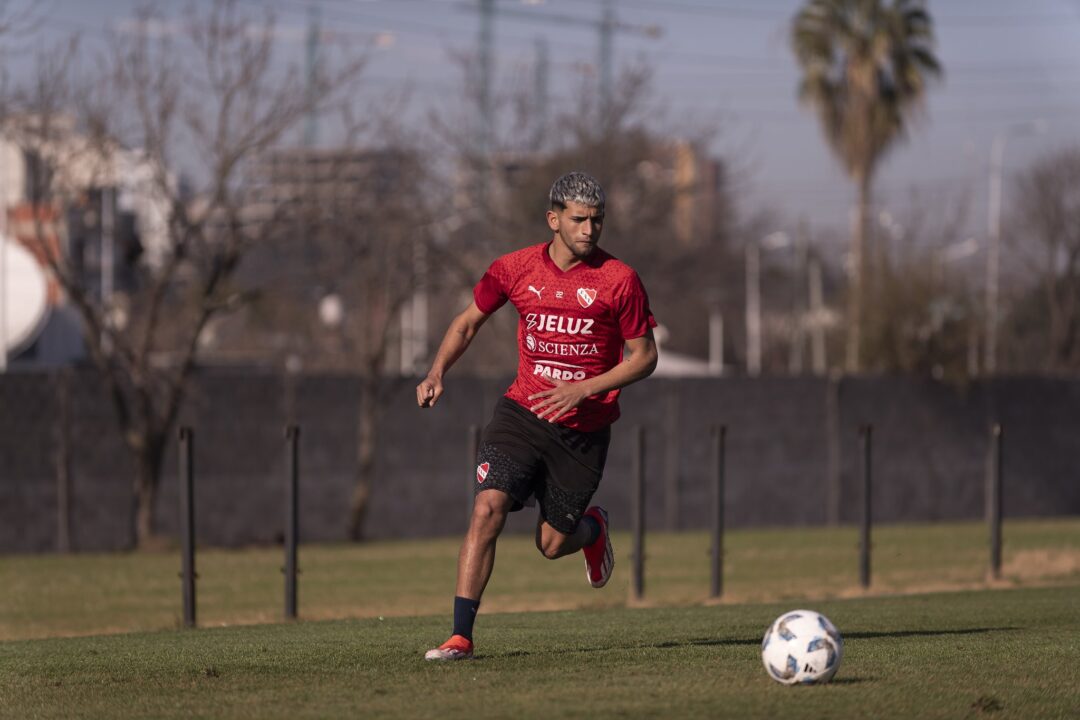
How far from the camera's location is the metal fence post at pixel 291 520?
40.7 feet

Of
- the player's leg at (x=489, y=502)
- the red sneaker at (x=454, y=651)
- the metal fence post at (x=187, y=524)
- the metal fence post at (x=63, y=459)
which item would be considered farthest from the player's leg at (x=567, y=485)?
the metal fence post at (x=63, y=459)

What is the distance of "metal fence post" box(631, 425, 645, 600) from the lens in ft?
45.8

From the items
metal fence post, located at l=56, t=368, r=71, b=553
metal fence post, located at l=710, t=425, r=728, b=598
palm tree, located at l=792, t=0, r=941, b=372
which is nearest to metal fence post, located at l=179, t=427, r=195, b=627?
metal fence post, located at l=710, t=425, r=728, b=598

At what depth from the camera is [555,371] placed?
792 cm

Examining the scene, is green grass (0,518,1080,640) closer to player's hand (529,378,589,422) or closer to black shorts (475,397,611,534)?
black shorts (475,397,611,534)

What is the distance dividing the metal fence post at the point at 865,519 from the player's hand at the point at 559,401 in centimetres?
770

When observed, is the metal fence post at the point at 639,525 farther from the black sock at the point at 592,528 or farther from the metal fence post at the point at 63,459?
the metal fence post at the point at 63,459

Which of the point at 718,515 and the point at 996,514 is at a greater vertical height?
the point at 718,515

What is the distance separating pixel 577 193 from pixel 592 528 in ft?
5.93

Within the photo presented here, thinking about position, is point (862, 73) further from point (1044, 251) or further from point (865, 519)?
point (865, 519)

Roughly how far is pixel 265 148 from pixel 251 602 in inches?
334

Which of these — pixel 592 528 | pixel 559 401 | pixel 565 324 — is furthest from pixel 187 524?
pixel 559 401

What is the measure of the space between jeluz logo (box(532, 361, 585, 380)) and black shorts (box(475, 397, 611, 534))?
0.67ft

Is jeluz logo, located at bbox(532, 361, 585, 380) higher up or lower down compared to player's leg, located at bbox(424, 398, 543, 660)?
higher up
